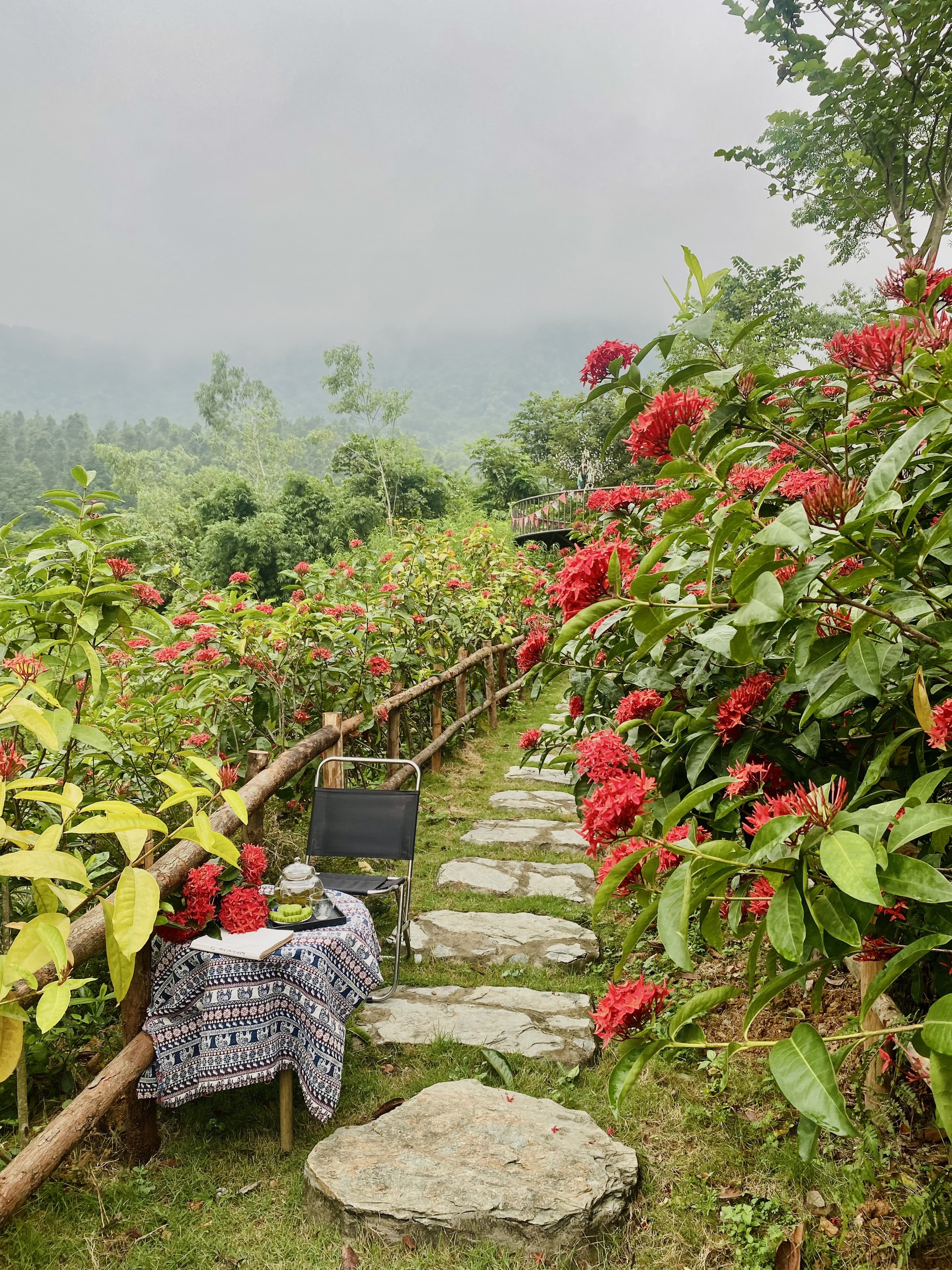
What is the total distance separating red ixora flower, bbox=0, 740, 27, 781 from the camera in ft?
4.44

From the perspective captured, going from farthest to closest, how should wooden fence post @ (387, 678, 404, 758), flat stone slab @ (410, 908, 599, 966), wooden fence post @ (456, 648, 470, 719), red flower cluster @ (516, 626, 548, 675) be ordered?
1. wooden fence post @ (456, 648, 470, 719)
2. wooden fence post @ (387, 678, 404, 758)
3. flat stone slab @ (410, 908, 599, 966)
4. red flower cluster @ (516, 626, 548, 675)

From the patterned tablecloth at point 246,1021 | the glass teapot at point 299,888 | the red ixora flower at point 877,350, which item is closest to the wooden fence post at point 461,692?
the glass teapot at point 299,888

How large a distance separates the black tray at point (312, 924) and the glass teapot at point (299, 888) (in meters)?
0.08

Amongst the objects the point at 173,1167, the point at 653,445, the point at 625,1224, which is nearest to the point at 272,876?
the point at 173,1167

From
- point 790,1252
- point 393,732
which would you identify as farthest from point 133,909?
point 393,732

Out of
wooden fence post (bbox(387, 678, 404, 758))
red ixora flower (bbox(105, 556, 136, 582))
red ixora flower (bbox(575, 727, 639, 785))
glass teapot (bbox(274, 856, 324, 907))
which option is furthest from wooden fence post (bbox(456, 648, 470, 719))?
red ixora flower (bbox(575, 727, 639, 785))

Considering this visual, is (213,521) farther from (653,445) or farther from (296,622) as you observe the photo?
(653,445)

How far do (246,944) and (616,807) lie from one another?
138 cm

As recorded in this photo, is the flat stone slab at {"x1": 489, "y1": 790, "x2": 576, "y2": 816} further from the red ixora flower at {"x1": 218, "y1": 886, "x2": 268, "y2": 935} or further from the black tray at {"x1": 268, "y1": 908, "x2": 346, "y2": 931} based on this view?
the red ixora flower at {"x1": 218, "y1": 886, "x2": 268, "y2": 935}

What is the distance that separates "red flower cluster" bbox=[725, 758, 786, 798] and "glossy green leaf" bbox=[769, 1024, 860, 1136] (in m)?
0.26

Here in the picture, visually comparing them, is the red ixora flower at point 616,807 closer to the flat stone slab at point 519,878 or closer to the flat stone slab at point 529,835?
the flat stone slab at point 519,878

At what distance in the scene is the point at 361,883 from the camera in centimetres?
309

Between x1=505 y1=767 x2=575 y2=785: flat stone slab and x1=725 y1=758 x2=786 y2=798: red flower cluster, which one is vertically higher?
x1=725 y1=758 x2=786 y2=798: red flower cluster

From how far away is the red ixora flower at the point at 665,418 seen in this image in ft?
3.75
